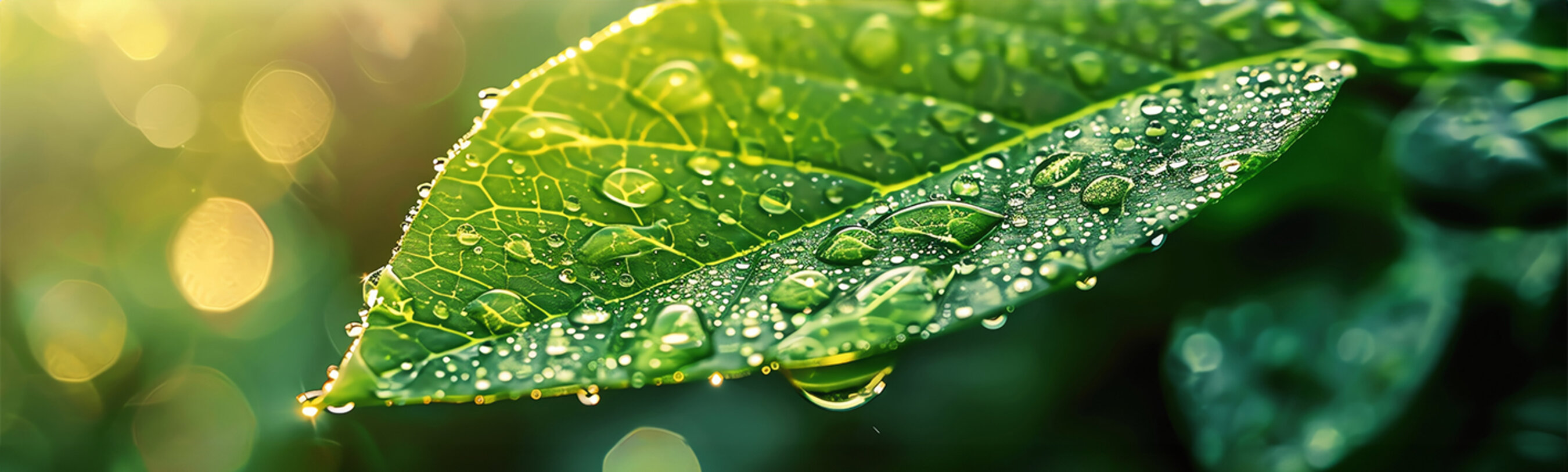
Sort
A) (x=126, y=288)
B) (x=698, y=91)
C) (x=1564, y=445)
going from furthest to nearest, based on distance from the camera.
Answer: (x=126, y=288)
(x=1564, y=445)
(x=698, y=91)

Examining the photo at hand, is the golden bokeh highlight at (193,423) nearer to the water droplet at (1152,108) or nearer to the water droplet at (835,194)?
the water droplet at (835,194)

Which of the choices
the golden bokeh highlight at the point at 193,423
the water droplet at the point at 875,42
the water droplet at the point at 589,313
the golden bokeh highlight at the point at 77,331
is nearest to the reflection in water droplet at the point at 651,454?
the golden bokeh highlight at the point at 193,423

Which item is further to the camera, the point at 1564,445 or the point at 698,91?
the point at 1564,445

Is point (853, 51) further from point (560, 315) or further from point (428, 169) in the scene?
point (428, 169)

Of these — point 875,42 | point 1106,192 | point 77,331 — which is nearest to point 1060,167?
point 1106,192

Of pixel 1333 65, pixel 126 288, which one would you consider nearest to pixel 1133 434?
pixel 1333 65

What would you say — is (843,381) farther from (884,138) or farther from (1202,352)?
(1202,352)

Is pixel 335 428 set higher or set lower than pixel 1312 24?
higher
